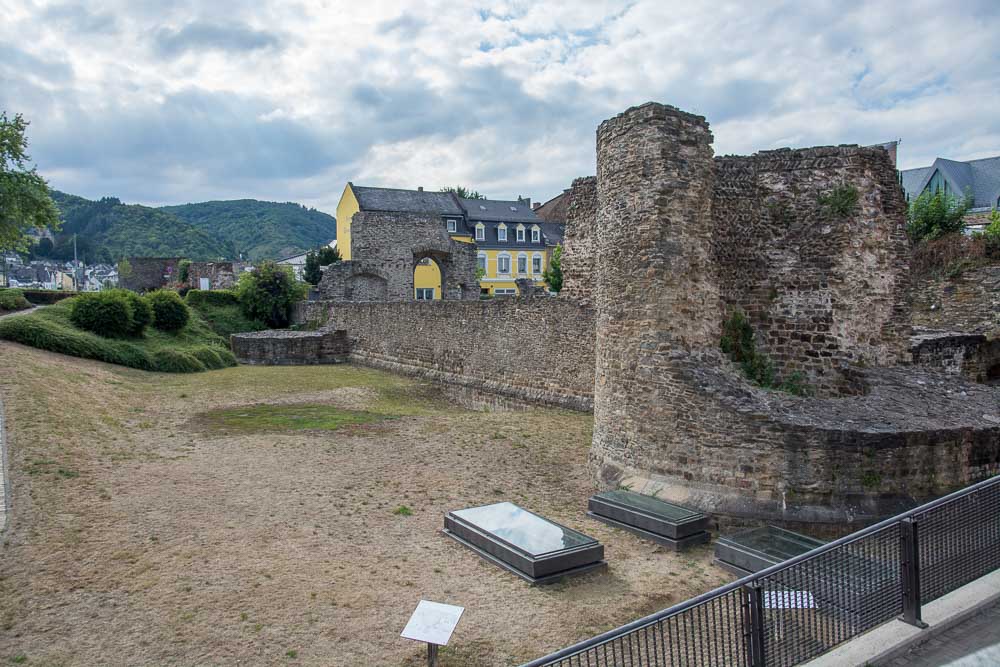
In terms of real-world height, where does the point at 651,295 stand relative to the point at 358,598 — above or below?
above

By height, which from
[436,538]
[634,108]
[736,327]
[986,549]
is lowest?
[436,538]

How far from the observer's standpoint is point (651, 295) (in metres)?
9.02

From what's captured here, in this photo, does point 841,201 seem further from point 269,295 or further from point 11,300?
point 11,300

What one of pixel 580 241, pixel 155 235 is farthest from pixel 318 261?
pixel 155 235

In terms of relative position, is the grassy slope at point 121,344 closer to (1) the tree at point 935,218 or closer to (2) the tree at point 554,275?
(2) the tree at point 554,275

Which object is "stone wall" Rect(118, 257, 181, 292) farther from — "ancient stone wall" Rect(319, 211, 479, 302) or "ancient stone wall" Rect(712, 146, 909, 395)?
"ancient stone wall" Rect(712, 146, 909, 395)

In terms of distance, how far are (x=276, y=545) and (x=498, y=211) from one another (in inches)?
1939

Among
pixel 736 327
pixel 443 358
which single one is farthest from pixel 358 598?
pixel 443 358

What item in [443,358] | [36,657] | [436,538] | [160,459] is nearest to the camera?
[36,657]

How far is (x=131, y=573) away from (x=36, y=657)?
4.29ft

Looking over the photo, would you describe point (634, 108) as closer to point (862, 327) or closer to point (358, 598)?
point (862, 327)

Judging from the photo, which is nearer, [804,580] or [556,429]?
[804,580]

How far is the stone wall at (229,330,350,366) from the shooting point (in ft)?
89.9

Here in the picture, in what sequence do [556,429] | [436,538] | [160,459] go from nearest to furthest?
1. [436,538]
2. [160,459]
3. [556,429]
